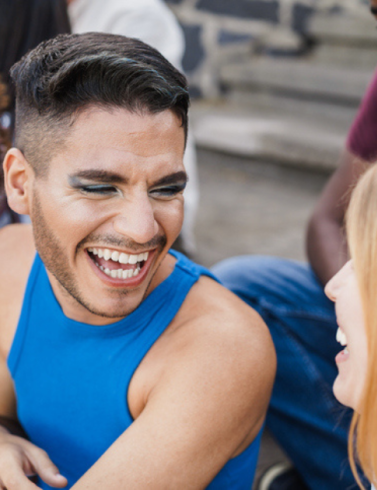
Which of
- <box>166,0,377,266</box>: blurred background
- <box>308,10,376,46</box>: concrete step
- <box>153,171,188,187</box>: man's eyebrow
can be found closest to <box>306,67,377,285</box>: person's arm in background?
<box>153,171,188,187</box>: man's eyebrow

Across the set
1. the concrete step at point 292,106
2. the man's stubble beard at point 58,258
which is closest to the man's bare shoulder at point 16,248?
the man's stubble beard at point 58,258

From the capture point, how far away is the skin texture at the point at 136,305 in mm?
1234

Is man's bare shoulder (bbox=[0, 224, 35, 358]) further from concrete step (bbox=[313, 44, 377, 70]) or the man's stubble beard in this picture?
concrete step (bbox=[313, 44, 377, 70])

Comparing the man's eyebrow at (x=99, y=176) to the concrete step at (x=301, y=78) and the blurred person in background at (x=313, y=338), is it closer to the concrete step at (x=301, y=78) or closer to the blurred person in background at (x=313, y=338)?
the blurred person in background at (x=313, y=338)

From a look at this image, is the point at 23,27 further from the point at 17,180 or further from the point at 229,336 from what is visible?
the point at 229,336

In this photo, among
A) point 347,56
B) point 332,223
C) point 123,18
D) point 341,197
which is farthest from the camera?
point 347,56

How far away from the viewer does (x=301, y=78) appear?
493 centimetres

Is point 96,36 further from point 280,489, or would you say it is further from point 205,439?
point 280,489

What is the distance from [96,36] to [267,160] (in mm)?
3453

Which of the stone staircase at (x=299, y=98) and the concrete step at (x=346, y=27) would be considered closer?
the stone staircase at (x=299, y=98)

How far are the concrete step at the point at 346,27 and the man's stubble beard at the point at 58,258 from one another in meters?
4.02

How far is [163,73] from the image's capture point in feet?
4.34

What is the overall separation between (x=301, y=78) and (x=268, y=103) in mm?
404

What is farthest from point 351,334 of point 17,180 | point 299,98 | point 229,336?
point 299,98
